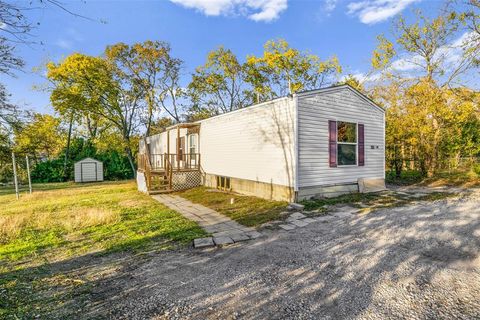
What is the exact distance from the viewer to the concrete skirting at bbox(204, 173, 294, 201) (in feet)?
25.4

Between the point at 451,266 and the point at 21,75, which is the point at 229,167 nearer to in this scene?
the point at 21,75

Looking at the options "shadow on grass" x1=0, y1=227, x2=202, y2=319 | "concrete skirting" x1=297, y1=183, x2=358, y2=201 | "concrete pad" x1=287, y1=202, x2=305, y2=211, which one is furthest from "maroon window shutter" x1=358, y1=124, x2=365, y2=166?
"shadow on grass" x1=0, y1=227, x2=202, y2=319

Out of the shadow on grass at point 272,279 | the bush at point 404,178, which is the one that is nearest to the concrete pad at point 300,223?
the shadow on grass at point 272,279

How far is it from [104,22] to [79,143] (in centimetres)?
2281

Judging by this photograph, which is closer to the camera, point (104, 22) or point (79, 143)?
point (104, 22)

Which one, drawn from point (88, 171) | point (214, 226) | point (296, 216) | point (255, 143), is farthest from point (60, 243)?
point (88, 171)

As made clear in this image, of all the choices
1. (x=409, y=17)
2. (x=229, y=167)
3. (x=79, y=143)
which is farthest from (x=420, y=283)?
(x=79, y=143)

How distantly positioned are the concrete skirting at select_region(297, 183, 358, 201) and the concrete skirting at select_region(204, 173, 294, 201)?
0.37m

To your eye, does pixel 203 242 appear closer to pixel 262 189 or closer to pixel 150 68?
pixel 262 189

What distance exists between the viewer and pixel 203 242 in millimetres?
4449

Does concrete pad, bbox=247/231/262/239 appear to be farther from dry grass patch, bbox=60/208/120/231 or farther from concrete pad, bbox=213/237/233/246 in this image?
dry grass patch, bbox=60/208/120/231

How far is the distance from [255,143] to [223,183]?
298 cm

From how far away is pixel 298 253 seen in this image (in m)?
3.89

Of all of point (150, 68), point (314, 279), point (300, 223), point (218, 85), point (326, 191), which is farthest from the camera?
point (218, 85)
